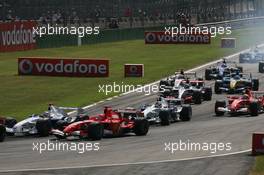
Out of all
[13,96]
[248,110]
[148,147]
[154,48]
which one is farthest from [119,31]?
[148,147]

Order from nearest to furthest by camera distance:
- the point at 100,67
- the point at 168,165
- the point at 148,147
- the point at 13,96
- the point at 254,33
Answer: the point at 168,165
the point at 148,147
the point at 13,96
the point at 100,67
the point at 254,33

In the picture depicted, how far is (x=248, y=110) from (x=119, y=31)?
2298 inches

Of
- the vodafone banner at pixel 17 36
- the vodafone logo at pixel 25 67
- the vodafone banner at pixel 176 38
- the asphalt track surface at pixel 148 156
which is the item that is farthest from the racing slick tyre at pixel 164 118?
the vodafone banner at pixel 176 38

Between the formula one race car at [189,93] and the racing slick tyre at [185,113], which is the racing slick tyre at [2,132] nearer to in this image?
the racing slick tyre at [185,113]

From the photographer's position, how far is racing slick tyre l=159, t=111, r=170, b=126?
28.1 metres

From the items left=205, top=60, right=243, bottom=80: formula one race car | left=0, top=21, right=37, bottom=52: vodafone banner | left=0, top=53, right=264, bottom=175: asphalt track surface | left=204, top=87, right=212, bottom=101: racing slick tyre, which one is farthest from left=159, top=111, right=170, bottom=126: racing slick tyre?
left=0, top=21, right=37, bottom=52: vodafone banner

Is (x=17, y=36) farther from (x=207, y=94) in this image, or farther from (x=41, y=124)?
(x=41, y=124)

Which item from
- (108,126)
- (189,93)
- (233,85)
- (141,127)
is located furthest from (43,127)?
(233,85)

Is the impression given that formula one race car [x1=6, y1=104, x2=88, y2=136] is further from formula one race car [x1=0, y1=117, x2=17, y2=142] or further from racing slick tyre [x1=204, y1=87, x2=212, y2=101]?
racing slick tyre [x1=204, y1=87, x2=212, y2=101]

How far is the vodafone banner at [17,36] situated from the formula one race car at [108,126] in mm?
39450

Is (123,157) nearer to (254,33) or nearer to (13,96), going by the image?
(13,96)

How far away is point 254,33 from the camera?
106 m

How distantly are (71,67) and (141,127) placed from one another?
79.2 ft

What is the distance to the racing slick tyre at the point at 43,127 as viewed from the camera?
82.3ft
